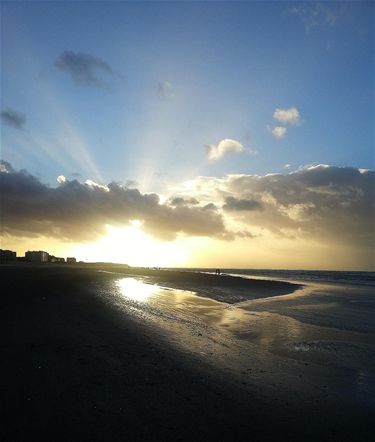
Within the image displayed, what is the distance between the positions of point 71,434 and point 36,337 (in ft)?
19.8

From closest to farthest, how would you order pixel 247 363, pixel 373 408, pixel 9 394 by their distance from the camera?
pixel 9 394 < pixel 373 408 < pixel 247 363

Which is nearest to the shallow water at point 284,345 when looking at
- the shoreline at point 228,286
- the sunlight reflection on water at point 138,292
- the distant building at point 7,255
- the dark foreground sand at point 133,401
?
the dark foreground sand at point 133,401

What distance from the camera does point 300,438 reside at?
5.81 m

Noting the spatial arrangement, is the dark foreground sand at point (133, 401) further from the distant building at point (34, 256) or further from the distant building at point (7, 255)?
the distant building at point (34, 256)

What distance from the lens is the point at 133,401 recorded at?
6.65 m

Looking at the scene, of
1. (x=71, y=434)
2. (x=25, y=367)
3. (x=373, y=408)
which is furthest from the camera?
(x=25, y=367)

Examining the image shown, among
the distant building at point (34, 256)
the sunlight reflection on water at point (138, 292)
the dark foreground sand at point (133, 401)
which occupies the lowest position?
the dark foreground sand at point (133, 401)

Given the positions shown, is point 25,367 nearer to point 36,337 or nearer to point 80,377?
point 80,377

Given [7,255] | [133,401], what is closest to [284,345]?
[133,401]

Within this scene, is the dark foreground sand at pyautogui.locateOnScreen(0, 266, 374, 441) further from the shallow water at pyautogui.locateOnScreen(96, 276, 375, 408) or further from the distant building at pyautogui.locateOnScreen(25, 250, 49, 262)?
the distant building at pyautogui.locateOnScreen(25, 250, 49, 262)

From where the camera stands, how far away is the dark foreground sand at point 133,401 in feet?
18.4

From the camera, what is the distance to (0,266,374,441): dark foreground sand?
5.60 metres

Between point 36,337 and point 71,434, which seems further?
point 36,337

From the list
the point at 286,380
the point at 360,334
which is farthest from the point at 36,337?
the point at 360,334
